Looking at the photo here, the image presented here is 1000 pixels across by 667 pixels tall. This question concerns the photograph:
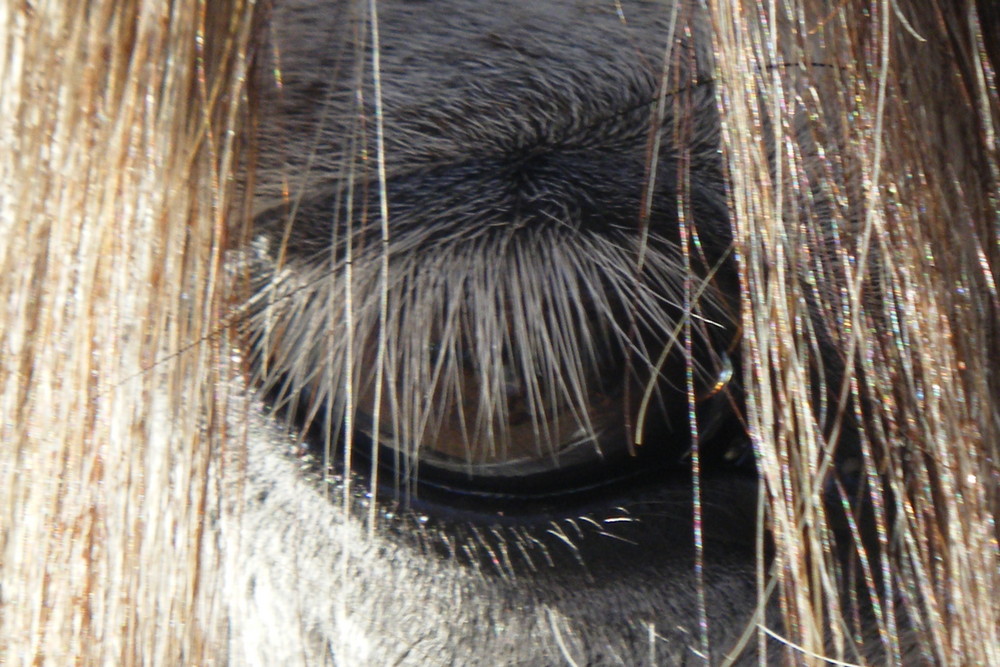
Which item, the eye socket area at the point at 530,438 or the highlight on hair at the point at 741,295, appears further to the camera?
the eye socket area at the point at 530,438

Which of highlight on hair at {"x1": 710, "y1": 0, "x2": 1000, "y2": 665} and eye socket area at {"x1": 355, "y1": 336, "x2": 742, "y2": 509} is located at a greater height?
highlight on hair at {"x1": 710, "y1": 0, "x2": 1000, "y2": 665}

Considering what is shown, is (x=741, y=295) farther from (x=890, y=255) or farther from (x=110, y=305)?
(x=110, y=305)

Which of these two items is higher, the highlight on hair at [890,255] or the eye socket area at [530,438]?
the highlight on hair at [890,255]

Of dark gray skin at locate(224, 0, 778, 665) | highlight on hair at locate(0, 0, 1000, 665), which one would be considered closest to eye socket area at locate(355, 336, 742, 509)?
dark gray skin at locate(224, 0, 778, 665)

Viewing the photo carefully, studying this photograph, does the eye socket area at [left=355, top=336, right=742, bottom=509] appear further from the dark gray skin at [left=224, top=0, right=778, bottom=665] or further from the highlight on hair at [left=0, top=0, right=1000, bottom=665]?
the highlight on hair at [left=0, top=0, right=1000, bottom=665]

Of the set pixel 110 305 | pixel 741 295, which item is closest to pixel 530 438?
pixel 741 295

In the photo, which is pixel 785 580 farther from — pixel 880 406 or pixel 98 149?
pixel 98 149

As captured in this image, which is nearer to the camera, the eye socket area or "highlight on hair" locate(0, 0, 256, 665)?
"highlight on hair" locate(0, 0, 256, 665)

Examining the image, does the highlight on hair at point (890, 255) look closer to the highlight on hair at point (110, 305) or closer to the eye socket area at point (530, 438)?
the eye socket area at point (530, 438)

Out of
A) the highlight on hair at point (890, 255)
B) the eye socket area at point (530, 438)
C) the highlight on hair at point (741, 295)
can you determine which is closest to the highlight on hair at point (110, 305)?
the highlight on hair at point (741, 295)
